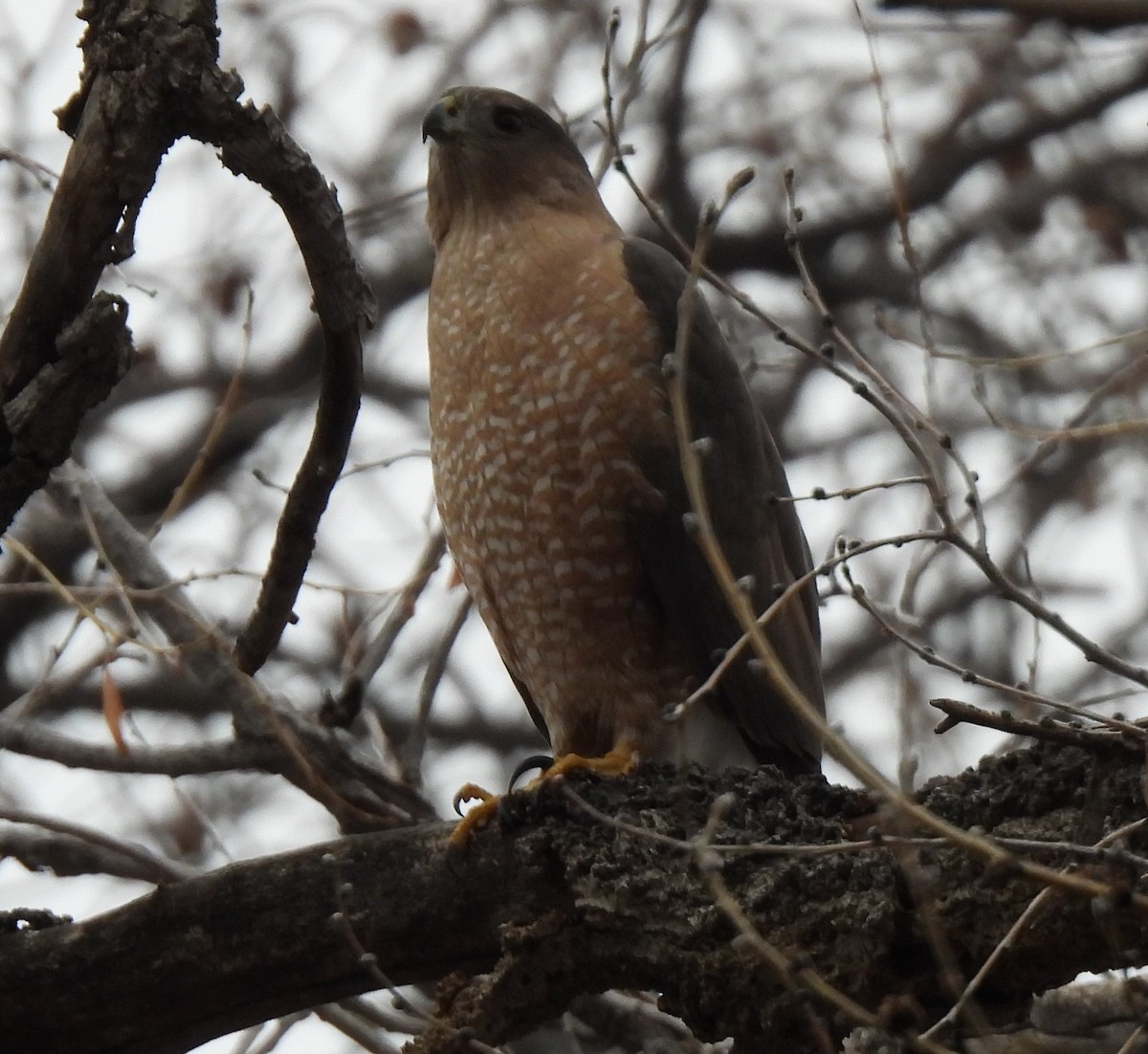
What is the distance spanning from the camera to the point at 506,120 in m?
5.24

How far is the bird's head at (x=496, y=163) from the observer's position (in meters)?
5.05

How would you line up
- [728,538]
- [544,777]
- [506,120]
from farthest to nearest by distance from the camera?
[506,120] < [728,538] < [544,777]

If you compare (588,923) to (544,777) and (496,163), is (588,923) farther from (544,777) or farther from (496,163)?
(496,163)

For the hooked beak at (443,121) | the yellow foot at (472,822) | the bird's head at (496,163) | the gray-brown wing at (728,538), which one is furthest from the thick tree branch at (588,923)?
the hooked beak at (443,121)

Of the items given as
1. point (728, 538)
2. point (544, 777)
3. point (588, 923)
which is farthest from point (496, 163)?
point (588, 923)

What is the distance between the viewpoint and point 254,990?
3463 mm

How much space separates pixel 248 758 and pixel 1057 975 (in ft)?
7.34

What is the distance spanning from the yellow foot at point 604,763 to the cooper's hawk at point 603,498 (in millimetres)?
24

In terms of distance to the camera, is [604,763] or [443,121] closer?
[604,763]

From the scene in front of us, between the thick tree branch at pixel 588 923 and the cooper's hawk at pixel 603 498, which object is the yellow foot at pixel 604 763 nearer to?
the cooper's hawk at pixel 603 498

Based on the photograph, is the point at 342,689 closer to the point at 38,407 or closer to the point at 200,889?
the point at 200,889

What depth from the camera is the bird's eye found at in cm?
523

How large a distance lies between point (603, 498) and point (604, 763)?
625mm

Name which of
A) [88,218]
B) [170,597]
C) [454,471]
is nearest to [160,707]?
[170,597]
